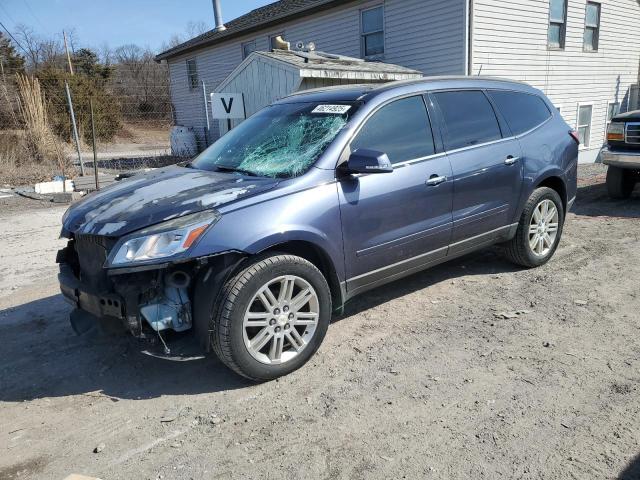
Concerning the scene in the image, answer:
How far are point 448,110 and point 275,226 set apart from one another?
78.1 inches

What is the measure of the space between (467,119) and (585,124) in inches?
569

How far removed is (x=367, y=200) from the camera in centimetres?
344

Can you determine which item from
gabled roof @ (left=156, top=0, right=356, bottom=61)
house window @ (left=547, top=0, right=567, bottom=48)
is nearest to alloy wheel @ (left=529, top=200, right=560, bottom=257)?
gabled roof @ (left=156, top=0, right=356, bottom=61)

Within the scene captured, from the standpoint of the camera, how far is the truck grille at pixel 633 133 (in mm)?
7410

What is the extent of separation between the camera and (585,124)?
53.5 feet

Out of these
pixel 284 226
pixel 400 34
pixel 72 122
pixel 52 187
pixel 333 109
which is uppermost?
pixel 400 34

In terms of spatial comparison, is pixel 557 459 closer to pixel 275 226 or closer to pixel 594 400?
pixel 594 400

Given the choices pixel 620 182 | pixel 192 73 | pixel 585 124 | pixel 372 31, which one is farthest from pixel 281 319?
pixel 192 73

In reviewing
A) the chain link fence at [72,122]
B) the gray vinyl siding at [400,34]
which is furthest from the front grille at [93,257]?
the gray vinyl siding at [400,34]

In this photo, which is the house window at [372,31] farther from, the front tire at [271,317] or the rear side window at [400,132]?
the front tire at [271,317]

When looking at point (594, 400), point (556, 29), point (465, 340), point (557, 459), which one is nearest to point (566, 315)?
point (465, 340)

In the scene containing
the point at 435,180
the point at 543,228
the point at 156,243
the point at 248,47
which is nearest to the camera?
the point at 156,243

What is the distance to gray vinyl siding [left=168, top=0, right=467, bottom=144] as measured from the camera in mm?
11734

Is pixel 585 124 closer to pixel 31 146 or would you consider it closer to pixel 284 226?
pixel 284 226
